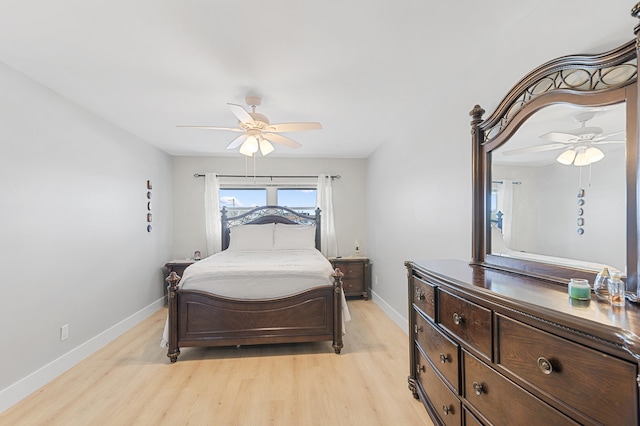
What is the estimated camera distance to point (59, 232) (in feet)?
8.26

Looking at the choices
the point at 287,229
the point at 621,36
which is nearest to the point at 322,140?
the point at 287,229

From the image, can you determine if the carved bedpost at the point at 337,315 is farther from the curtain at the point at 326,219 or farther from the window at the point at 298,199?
the window at the point at 298,199

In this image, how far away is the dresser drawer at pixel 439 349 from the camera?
4.84ft

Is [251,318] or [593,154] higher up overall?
[593,154]

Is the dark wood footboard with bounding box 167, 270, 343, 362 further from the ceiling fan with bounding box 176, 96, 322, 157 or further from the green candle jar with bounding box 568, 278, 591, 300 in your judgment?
the green candle jar with bounding box 568, 278, 591, 300

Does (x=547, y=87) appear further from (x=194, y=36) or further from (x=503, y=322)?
(x=194, y=36)

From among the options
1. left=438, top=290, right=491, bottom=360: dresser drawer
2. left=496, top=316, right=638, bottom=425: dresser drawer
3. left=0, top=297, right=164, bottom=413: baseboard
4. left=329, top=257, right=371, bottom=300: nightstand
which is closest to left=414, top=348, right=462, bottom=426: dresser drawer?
left=438, top=290, right=491, bottom=360: dresser drawer

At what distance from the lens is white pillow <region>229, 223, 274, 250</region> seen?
440 centimetres

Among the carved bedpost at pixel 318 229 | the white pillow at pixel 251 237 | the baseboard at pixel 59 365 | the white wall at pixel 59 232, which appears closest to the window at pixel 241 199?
the white pillow at pixel 251 237

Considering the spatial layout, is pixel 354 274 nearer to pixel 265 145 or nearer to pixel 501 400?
pixel 265 145

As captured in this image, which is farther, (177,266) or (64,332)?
(177,266)

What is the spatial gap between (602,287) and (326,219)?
4111 millimetres

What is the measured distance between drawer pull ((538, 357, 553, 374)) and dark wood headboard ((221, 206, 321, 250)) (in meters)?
4.09

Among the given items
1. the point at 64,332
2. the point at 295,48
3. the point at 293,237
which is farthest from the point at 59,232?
the point at 293,237
